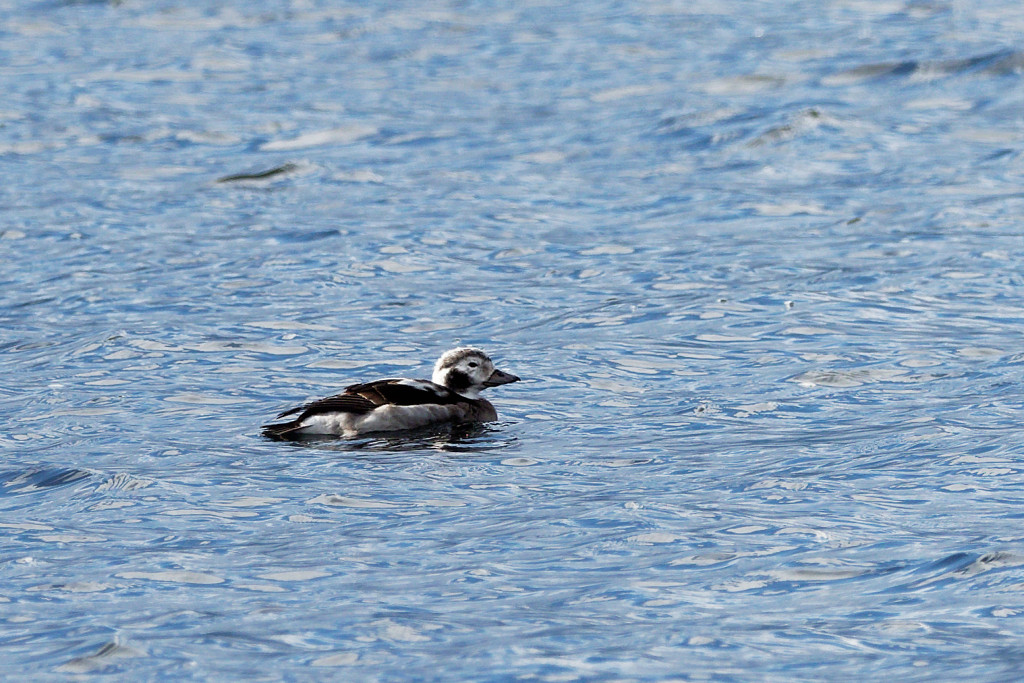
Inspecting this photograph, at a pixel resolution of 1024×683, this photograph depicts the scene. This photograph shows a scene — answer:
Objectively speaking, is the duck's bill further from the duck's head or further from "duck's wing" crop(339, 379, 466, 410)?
"duck's wing" crop(339, 379, 466, 410)

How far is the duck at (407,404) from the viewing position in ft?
42.1

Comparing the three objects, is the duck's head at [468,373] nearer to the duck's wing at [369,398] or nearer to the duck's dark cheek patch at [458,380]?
the duck's dark cheek patch at [458,380]

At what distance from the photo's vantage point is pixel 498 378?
14.0 meters

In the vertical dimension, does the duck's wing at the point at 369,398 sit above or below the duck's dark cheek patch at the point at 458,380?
above

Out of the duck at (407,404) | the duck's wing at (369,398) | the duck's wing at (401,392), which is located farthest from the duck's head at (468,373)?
the duck's wing at (369,398)

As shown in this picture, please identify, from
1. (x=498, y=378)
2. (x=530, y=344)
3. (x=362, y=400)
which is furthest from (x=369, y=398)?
(x=530, y=344)

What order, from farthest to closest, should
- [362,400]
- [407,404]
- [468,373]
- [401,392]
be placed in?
1. [468,373]
2. [407,404]
3. [401,392]
4. [362,400]

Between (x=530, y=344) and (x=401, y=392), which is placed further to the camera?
(x=530, y=344)

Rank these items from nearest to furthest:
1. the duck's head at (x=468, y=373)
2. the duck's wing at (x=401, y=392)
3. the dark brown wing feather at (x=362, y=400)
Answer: the dark brown wing feather at (x=362, y=400) → the duck's wing at (x=401, y=392) → the duck's head at (x=468, y=373)

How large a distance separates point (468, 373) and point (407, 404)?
→ 0.84 m

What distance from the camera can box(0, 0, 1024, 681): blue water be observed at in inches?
368

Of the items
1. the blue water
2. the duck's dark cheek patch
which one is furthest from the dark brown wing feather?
the duck's dark cheek patch

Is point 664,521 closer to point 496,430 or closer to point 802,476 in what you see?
point 802,476

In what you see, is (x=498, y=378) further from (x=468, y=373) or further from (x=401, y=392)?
(x=401, y=392)
